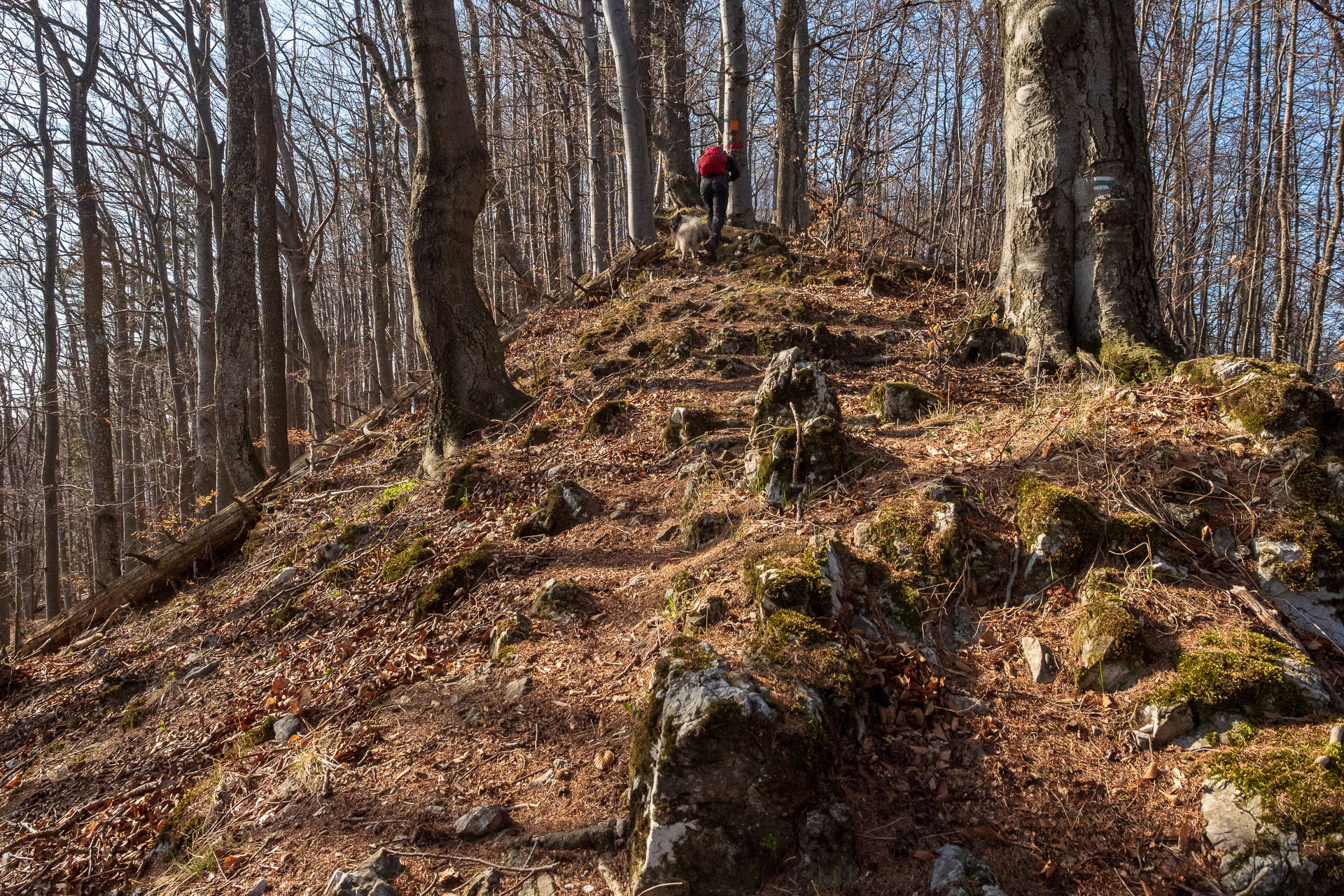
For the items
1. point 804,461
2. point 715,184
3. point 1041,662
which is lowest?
point 1041,662

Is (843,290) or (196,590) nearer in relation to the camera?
(196,590)

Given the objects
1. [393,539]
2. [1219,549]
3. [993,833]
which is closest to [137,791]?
[393,539]

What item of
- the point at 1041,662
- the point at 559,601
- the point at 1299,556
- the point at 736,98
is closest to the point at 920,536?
the point at 1041,662

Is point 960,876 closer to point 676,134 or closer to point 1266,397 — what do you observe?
point 1266,397

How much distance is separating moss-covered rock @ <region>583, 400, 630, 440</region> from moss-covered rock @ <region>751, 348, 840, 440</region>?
173 centimetres

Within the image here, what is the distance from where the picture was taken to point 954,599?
3096 mm

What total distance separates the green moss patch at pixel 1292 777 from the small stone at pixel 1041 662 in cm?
58

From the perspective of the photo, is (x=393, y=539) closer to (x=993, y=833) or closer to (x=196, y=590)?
(x=196, y=590)

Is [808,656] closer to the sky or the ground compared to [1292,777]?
closer to the sky

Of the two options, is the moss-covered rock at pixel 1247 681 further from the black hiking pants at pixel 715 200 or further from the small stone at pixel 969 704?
the black hiking pants at pixel 715 200

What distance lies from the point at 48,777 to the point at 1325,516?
6.98m

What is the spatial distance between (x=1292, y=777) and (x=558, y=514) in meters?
3.86

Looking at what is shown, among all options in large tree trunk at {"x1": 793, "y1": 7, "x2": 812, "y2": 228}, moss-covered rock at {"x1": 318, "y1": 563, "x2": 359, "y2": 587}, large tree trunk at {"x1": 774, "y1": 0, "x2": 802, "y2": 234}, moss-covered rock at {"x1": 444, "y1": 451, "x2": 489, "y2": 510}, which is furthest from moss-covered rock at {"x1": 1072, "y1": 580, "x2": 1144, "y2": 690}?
large tree trunk at {"x1": 774, "y1": 0, "x2": 802, "y2": 234}

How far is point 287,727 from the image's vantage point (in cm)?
350
